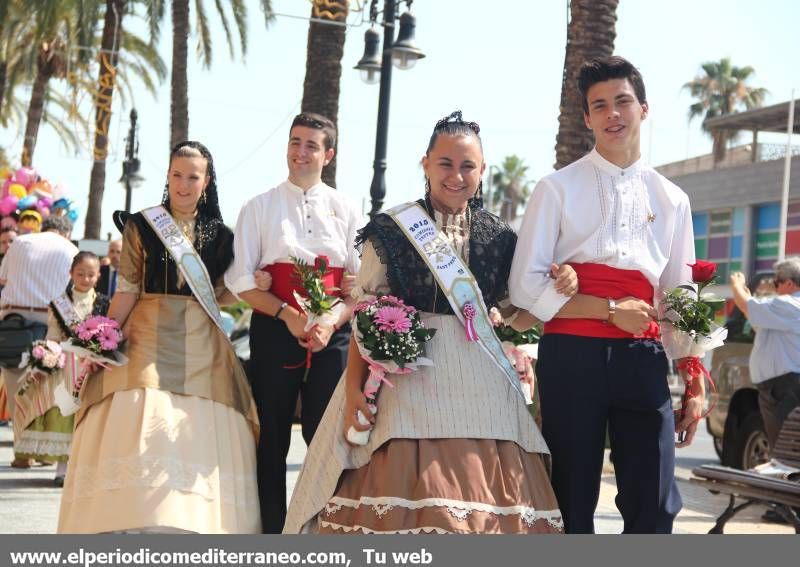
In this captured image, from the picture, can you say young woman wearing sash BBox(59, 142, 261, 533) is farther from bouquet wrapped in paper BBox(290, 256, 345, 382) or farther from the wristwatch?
the wristwatch

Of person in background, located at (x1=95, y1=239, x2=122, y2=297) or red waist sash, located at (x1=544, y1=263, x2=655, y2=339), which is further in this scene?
person in background, located at (x1=95, y1=239, x2=122, y2=297)

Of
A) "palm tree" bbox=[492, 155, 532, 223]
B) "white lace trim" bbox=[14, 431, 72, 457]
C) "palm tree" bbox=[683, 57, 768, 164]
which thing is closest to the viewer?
"white lace trim" bbox=[14, 431, 72, 457]

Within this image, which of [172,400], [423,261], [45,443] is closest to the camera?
[423,261]

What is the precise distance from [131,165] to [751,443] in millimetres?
19387

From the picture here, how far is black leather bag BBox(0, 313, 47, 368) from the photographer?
403 inches

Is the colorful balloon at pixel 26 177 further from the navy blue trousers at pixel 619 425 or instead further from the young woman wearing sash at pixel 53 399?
the navy blue trousers at pixel 619 425

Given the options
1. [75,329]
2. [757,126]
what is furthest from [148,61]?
[75,329]

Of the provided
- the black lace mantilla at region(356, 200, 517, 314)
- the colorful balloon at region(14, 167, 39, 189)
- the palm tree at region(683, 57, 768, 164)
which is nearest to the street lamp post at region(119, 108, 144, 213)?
the colorful balloon at region(14, 167, 39, 189)

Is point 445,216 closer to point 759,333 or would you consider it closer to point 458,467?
point 458,467

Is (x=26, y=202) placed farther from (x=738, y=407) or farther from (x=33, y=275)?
(x=738, y=407)

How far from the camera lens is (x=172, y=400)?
18.2 ft

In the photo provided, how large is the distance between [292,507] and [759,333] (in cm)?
581

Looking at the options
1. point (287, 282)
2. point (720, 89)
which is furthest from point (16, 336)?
point (720, 89)

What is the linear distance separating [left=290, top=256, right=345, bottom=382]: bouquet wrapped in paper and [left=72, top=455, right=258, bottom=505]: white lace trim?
0.68 meters
